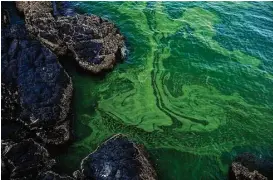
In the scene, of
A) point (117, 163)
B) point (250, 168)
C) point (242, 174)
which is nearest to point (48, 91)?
point (117, 163)

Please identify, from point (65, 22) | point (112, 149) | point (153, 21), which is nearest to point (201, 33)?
point (153, 21)

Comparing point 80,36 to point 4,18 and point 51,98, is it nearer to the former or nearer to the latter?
point 4,18

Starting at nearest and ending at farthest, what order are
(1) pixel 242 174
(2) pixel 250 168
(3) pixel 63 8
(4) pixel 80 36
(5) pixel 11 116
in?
1. (1) pixel 242 174
2. (2) pixel 250 168
3. (5) pixel 11 116
4. (4) pixel 80 36
5. (3) pixel 63 8

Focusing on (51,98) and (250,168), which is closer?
(250,168)

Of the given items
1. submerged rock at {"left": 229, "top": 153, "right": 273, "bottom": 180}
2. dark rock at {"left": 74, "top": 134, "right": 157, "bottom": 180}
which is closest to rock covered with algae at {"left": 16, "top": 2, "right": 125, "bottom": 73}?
dark rock at {"left": 74, "top": 134, "right": 157, "bottom": 180}

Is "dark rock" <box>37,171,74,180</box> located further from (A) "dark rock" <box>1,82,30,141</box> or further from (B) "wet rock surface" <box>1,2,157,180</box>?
(A) "dark rock" <box>1,82,30,141</box>

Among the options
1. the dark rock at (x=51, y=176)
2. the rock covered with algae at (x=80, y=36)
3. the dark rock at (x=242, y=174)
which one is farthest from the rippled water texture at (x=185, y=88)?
the dark rock at (x=51, y=176)

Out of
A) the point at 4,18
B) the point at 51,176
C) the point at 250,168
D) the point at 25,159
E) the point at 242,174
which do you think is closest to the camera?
the point at 51,176
